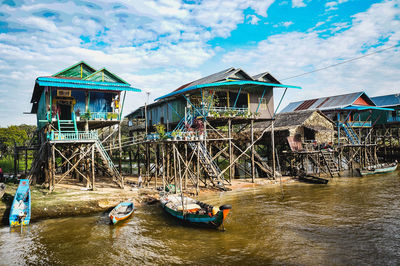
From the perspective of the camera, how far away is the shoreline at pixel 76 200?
1670 cm

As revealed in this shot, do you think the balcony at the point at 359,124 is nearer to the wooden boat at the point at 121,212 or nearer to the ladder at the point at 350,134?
the ladder at the point at 350,134

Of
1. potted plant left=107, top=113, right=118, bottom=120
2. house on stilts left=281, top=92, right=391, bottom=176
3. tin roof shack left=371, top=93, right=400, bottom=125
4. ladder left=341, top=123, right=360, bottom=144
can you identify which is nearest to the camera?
potted plant left=107, top=113, right=118, bottom=120

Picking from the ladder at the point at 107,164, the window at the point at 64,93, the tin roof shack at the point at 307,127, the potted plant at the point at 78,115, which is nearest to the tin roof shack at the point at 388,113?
the tin roof shack at the point at 307,127

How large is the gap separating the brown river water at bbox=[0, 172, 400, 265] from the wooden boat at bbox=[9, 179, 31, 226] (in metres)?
0.61

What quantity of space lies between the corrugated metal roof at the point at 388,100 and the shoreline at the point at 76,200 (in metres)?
33.8

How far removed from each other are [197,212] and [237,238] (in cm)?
239

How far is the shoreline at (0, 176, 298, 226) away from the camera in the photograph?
1670 cm

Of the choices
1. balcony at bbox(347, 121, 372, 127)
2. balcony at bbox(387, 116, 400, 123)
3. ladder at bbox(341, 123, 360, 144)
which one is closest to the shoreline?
ladder at bbox(341, 123, 360, 144)

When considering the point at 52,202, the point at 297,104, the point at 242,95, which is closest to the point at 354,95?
the point at 297,104

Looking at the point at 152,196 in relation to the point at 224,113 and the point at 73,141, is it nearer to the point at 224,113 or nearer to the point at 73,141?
the point at 73,141

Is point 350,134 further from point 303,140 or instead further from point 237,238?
point 237,238

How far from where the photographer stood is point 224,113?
24406 mm

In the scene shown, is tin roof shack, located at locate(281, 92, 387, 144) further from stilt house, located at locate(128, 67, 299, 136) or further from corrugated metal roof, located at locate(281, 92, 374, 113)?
stilt house, located at locate(128, 67, 299, 136)

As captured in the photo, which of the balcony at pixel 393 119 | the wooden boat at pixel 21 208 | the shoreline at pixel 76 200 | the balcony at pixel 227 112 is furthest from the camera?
the balcony at pixel 393 119
